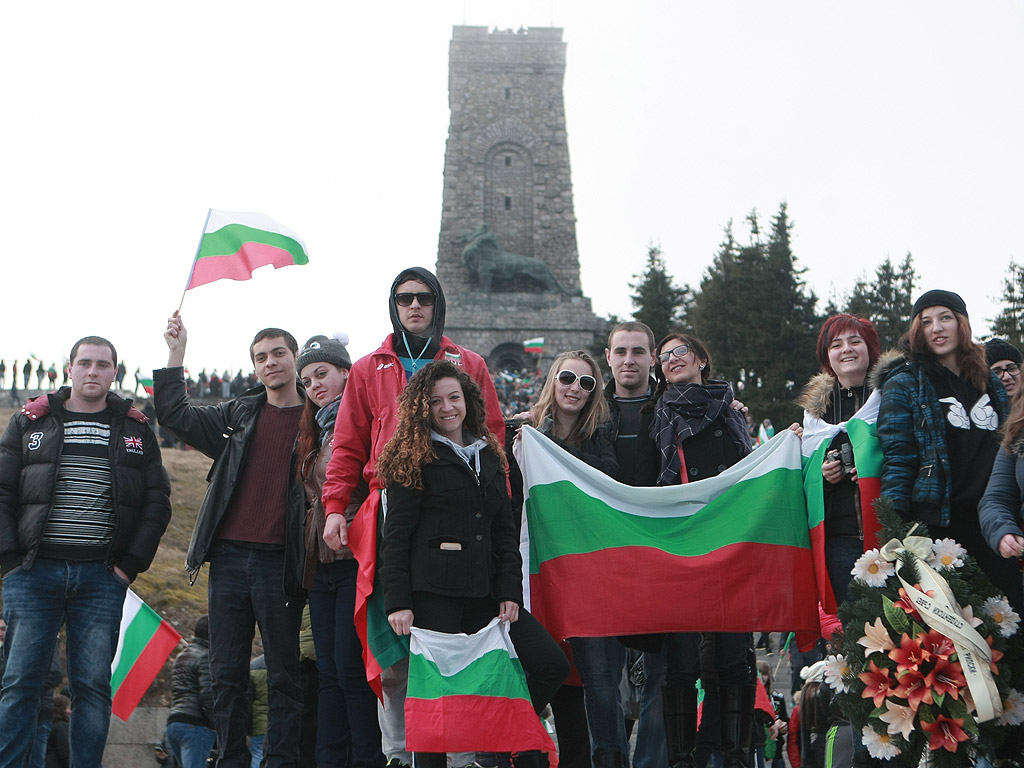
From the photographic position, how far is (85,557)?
5.47 meters

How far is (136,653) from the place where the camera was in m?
7.84

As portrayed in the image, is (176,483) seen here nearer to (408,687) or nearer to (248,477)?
(248,477)

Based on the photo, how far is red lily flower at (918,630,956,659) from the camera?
450 cm

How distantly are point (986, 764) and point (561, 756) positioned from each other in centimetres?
183

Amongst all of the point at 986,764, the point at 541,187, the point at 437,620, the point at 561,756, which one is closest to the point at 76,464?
the point at 437,620

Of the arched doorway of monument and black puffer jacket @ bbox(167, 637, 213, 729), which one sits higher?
the arched doorway of monument

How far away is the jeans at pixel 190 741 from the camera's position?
23.4 feet

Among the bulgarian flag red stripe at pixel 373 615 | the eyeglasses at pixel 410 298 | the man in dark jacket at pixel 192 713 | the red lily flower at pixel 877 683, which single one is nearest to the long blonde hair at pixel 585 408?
the eyeglasses at pixel 410 298

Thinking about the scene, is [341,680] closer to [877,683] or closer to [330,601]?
[330,601]

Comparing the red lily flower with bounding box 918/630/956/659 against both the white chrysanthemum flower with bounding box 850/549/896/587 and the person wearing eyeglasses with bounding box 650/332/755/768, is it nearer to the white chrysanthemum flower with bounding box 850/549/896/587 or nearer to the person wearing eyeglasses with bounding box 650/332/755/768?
the white chrysanthemum flower with bounding box 850/549/896/587

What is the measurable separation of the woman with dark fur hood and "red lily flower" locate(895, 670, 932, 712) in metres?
0.80

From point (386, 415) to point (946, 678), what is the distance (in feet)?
8.63

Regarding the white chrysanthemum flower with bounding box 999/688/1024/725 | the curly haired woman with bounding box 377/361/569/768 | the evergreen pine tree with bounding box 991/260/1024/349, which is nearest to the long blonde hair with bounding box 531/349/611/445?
the curly haired woman with bounding box 377/361/569/768

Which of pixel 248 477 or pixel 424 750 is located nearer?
pixel 424 750
